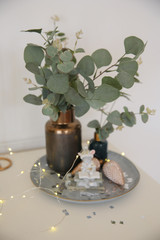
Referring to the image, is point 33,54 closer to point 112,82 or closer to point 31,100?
point 31,100

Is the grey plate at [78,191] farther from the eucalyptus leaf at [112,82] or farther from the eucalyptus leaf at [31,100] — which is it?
the eucalyptus leaf at [112,82]

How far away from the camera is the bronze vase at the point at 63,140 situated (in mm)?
794

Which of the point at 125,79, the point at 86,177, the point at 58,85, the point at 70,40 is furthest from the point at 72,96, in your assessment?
the point at 70,40

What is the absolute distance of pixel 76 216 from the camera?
661 mm

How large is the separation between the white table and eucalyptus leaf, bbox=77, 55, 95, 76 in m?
0.40

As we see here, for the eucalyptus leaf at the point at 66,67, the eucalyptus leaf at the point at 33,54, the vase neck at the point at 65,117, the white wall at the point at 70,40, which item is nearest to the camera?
the eucalyptus leaf at the point at 66,67

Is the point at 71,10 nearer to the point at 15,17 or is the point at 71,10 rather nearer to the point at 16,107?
the point at 15,17

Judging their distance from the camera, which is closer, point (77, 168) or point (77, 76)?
point (77, 76)

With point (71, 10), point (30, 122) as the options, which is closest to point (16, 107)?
point (30, 122)

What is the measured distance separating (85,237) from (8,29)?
Answer: 0.80 meters

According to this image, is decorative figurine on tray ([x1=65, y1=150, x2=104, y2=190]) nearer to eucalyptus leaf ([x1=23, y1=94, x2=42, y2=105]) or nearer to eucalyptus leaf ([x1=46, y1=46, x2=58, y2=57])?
eucalyptus leaf ([x1=23, y1=94, x2=42, y2=105])

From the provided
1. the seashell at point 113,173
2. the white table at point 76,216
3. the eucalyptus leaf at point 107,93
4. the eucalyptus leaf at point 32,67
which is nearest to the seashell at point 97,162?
the seashell at point 113,173

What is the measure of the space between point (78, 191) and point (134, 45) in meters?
0.47

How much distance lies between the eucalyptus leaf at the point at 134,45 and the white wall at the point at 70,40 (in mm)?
429
